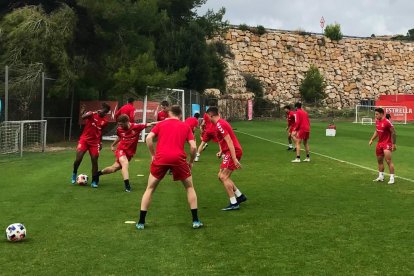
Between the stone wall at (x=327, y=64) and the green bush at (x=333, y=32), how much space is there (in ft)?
2.25

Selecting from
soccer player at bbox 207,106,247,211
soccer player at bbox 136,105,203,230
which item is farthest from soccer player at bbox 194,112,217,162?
soccer player at bbox 136,105,203,230

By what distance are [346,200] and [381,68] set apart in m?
69.9

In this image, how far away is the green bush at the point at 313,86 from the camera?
65.8 metres

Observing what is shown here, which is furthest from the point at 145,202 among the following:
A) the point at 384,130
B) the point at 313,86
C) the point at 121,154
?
the point at 313,86

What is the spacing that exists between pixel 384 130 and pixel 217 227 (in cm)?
612

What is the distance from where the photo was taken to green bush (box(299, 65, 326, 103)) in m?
65.8

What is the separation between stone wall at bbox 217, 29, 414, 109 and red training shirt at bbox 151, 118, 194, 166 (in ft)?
181

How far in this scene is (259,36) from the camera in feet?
228

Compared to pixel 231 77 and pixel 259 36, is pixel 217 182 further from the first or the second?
pixel 259 36

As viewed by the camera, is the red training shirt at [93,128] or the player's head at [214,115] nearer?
the player's head at [214,115]

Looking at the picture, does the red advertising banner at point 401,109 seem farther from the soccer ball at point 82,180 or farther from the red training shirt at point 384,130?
the soccer ball at point 82,180

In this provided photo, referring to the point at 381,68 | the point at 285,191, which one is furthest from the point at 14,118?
the point at 381,68

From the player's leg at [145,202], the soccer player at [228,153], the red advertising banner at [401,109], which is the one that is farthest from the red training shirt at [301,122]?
the red advertising banner at [401,109]

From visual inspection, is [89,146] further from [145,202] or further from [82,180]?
[145,202]
